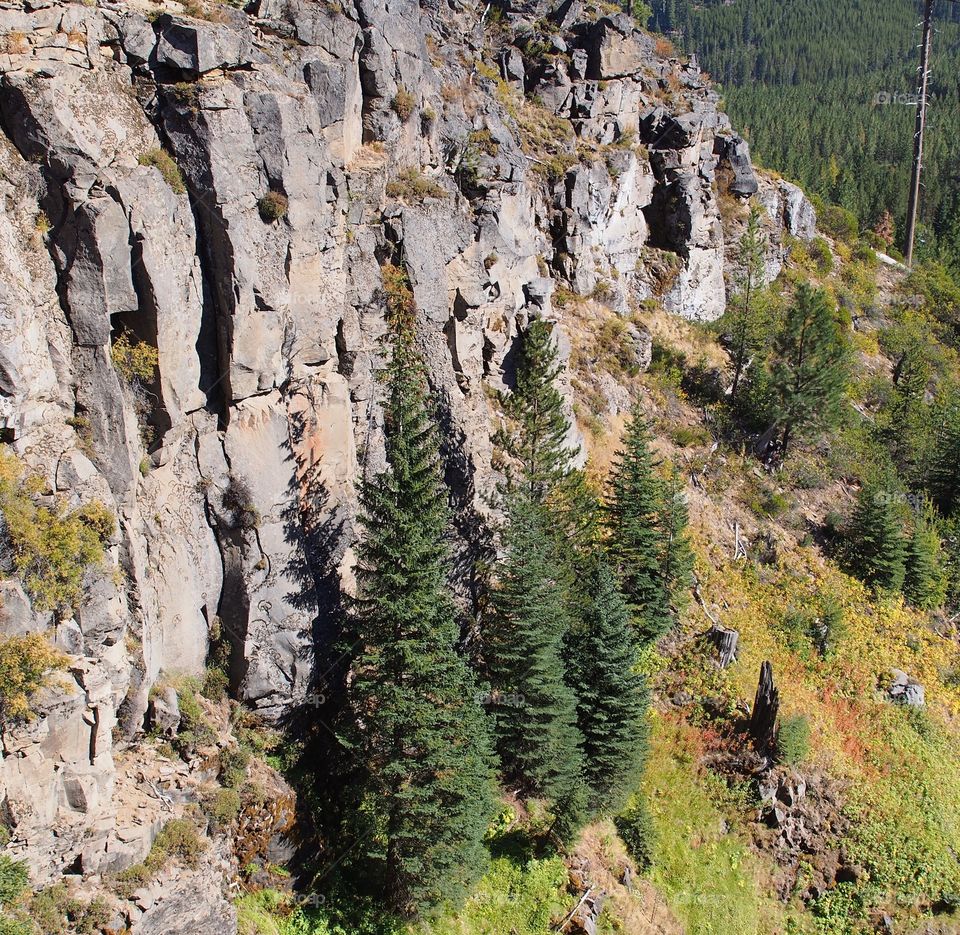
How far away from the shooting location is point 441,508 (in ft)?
69.0

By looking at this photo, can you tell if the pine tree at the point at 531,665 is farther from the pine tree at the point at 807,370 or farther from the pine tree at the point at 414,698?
the pine tree at the point at 807,370

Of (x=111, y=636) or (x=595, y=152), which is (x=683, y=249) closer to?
(x=595, y=152)

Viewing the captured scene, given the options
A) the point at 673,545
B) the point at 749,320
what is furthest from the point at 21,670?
the point at 749,320

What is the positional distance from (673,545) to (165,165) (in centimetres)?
2041

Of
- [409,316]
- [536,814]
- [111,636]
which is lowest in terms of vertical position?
[536,814]

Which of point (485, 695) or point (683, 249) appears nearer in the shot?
point (485, 695)

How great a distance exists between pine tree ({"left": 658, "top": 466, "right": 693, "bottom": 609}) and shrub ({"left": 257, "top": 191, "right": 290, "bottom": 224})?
16.4 m

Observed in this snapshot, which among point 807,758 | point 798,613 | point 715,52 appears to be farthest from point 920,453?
point 715,52

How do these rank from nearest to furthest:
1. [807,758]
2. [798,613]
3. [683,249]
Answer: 1. [807,758]
2. [798,613]
3. [683,249]

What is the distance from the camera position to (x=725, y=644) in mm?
29250

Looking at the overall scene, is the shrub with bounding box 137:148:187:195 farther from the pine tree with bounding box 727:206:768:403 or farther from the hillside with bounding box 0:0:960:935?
the pine tree with bounding box 727:206:768:403

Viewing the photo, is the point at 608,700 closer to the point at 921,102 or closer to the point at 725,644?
the point at 725,644

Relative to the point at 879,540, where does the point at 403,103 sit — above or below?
above

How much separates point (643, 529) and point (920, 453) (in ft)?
75.0
